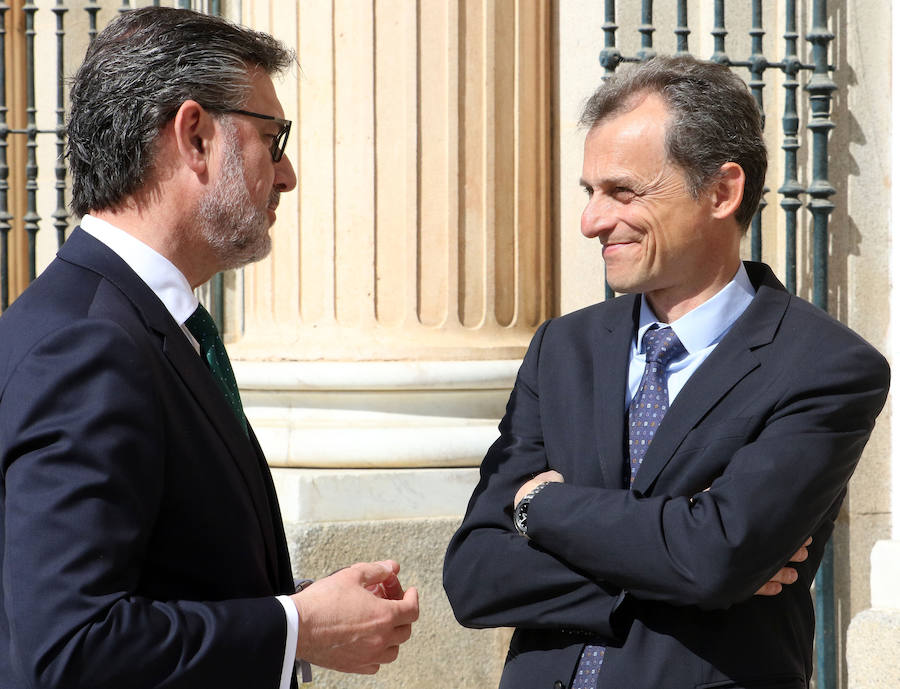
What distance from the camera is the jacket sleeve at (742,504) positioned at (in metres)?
2.15

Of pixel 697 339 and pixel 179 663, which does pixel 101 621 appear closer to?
pixel 179 663

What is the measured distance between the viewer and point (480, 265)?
4.31 m

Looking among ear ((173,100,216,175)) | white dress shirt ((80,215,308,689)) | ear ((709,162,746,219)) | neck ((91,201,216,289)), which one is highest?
ear ((173,100,216,175))

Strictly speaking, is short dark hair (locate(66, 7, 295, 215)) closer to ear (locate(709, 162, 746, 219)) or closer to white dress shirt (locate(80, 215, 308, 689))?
white dress shirt (locate(80, 215, 308, 689))

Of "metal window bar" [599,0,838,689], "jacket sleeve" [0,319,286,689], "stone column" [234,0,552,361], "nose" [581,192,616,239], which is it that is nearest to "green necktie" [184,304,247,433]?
Result: "jacket sleeve" [0,319,286,689]

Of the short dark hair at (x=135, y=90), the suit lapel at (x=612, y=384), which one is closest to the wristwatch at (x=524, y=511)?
the suit lapel at (x=612, y=384)

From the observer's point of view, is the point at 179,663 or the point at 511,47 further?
the point at 511,47

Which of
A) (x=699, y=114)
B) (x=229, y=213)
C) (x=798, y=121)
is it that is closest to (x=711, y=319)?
(x=699, y=114)

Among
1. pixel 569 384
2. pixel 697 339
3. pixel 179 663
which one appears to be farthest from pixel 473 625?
pixel 179 663

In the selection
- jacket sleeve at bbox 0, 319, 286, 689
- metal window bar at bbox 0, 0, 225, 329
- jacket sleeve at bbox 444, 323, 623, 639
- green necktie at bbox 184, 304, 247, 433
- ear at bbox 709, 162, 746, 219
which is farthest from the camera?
metal window bar at bbox 0, 0, 225, 329

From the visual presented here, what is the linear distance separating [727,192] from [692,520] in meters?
0.76

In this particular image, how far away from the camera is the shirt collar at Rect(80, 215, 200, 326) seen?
1.86m

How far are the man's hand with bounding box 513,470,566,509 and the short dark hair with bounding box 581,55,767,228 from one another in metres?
0.66

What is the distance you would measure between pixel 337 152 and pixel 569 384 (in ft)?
6.56
